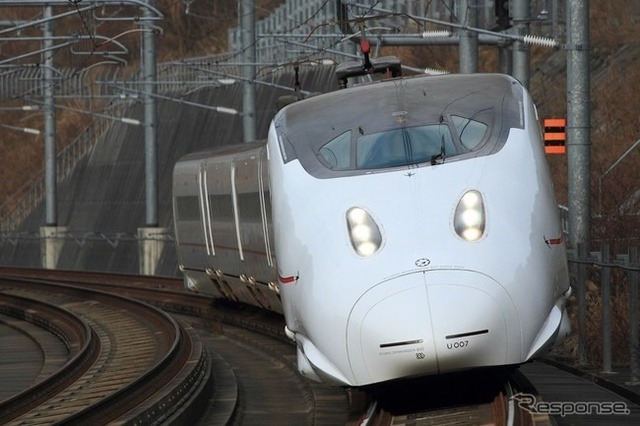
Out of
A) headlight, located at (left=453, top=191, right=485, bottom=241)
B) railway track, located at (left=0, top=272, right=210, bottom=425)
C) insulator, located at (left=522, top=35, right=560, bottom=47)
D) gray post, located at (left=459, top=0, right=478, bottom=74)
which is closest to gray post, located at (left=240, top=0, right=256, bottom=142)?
railway track, located at (left=0, top=272, right=210, bottom=425)

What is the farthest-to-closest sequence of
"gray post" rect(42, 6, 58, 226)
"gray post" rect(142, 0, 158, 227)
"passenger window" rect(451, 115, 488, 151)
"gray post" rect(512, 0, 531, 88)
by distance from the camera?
"gray post" rect(42, 6, 58, 226) < "gray post" rect(142, 0, 158, 227) < "gray post" rect(512, 0, 531, 88) < "passenger window" rect(451, 115, 488, 151)

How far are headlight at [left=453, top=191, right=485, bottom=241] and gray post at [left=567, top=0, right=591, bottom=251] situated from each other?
22.7 feet

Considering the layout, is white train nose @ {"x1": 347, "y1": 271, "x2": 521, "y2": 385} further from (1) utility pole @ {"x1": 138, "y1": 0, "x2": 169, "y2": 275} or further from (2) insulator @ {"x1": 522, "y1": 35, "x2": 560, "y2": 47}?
(1) utility pole @ {"x1": 138, "y1": 0, "x2": 169, "y2": 275}

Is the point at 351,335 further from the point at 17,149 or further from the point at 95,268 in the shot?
the point at 17,149

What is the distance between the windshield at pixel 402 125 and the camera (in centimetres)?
1268

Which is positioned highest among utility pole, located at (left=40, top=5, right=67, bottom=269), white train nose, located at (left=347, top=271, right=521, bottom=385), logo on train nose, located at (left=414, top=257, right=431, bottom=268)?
logo on train nose, located at (left=414, top=257, right=431, bottom=268)

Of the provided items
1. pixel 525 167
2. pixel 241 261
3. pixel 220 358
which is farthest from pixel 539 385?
pixel 241 261

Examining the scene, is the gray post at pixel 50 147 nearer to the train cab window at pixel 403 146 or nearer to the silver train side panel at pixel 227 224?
the silver train side panel at pixel 227 224

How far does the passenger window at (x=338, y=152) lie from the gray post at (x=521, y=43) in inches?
438

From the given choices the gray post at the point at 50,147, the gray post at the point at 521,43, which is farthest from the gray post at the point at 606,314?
the gray post at the point at 50,147

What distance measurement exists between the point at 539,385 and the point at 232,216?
9.76m

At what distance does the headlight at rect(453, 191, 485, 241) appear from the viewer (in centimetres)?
1179

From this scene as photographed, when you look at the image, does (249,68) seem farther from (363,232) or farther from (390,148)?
(363,232)

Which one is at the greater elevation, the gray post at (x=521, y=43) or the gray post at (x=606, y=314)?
the gray post at (x=521, y=43)
